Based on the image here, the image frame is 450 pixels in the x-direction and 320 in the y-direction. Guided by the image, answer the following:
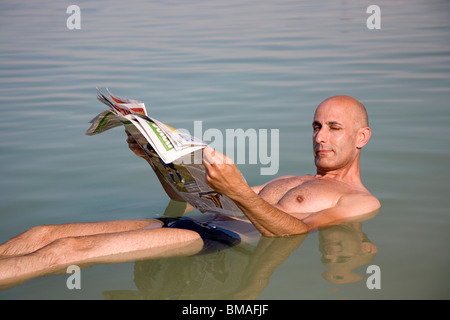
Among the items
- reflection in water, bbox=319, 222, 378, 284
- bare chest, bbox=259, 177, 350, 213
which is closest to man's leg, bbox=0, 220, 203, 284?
bare chest, bbox=259, 177, 350, 213

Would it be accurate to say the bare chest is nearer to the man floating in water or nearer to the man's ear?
the man floating in water

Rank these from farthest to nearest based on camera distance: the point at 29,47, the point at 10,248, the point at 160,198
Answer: the point at 29,47, the point at 160,198, the point at 10,248

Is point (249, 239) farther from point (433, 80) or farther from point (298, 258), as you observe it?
point (433, 80)

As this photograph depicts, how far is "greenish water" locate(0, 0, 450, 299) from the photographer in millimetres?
3984

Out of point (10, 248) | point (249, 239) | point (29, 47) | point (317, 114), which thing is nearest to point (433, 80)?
point (317, 114)

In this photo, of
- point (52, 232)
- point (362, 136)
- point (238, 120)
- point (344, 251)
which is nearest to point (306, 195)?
point (344, 251)

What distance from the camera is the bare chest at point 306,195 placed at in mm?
4512

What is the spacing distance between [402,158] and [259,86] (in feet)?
11.8

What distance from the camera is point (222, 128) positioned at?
24.6ft

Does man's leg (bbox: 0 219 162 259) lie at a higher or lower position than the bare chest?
lower

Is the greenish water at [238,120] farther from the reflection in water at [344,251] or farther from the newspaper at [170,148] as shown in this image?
the newspaper at [170,148]

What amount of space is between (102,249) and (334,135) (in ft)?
6.25

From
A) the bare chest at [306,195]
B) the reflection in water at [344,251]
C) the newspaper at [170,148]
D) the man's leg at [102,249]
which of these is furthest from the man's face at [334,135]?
the man's leg at [102,249]

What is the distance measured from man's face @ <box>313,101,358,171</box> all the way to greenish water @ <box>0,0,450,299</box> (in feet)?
1.80
